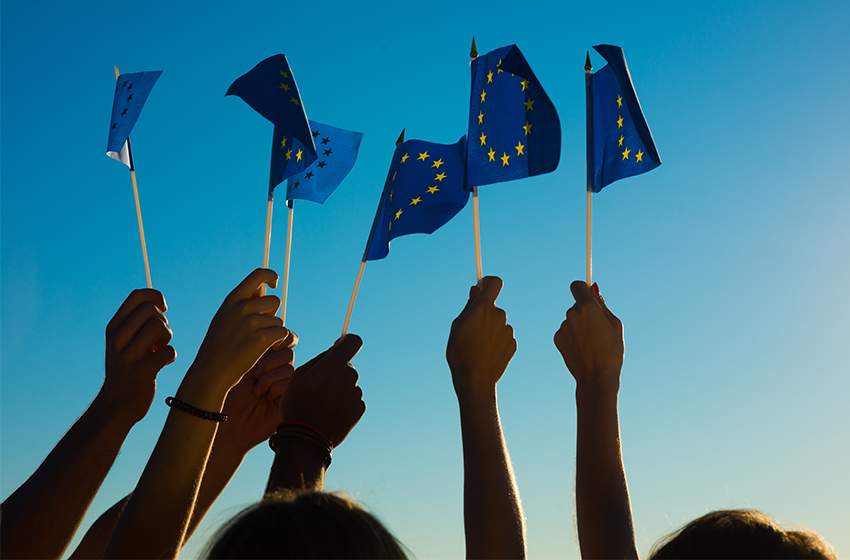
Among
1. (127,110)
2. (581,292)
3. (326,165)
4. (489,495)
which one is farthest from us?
(326,165)

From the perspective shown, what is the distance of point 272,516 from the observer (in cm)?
190

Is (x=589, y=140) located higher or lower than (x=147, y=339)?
higher

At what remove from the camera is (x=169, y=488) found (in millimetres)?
2244

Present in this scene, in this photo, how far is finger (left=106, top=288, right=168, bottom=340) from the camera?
3.44m

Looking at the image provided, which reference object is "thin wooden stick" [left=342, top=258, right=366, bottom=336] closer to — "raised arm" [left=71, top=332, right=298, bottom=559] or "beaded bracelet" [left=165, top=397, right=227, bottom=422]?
"raised arm" [left=71, top=332, right=298, bottom=559]

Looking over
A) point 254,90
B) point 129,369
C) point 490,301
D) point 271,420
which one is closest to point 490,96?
point 254,90

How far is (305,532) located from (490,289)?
2.15 metres

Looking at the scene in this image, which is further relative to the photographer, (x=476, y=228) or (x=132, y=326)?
(x=476, y=228)

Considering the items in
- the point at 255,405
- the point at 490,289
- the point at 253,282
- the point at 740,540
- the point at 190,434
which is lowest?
the point at 740,540

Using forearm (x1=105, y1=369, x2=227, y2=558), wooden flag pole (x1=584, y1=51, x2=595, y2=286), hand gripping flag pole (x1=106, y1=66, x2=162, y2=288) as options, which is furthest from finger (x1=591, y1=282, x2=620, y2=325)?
hand gripping flag pole (x1=106, y1=66, x2=162, y2=288)

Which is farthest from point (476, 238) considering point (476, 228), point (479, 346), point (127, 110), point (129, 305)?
point (127, 110)

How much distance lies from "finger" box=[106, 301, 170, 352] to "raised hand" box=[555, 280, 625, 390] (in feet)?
7.10

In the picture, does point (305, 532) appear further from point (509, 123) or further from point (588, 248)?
point (509, 123)

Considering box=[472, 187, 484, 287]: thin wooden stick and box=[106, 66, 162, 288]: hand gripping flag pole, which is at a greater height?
box=[106, 66, 162, 288]: hand gripping flag pole
